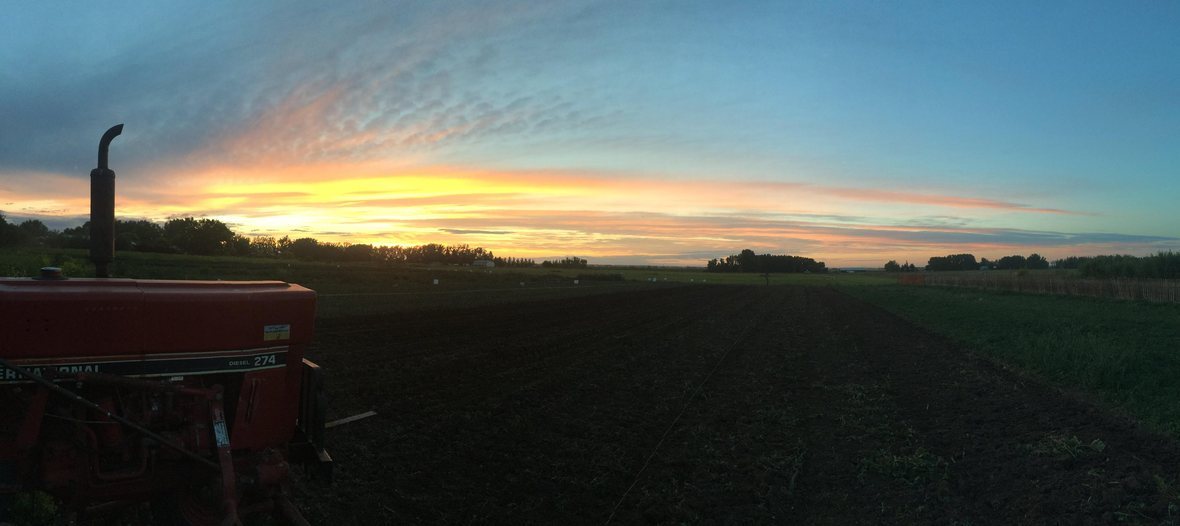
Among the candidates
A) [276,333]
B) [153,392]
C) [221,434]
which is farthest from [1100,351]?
[153,392]

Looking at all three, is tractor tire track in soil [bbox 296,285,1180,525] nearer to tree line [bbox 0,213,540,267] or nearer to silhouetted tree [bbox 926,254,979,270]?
tree line [bbox 0,213,540,267]

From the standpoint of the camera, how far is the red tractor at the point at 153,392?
3088 millimetres

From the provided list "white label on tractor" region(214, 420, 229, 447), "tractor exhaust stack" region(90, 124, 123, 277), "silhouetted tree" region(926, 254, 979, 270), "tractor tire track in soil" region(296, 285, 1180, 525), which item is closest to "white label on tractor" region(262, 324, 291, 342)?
"white label on tractor" region(214, 420, 229, 447)

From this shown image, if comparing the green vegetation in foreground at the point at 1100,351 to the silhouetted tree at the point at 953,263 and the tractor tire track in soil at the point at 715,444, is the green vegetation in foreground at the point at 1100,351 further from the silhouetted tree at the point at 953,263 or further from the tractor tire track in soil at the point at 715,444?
the silhouetted tree at the point at 953,263

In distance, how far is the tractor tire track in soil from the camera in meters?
5.08

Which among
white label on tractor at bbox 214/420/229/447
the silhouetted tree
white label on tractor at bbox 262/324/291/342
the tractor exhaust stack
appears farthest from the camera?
the silhouetted tree

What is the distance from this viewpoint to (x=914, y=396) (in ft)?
32.1

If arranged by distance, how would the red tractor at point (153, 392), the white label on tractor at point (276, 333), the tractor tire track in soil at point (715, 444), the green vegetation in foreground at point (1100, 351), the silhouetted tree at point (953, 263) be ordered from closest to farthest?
the red tractor at point (153, 392) < the white label on tractor at point (276, 333) < the tractor tire track in soil at point (715, 444) < the green vegetation in foreground at point (1100, 351) < the silhouetted tree at point (953, 263)

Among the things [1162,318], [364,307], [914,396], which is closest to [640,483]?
[914,396]

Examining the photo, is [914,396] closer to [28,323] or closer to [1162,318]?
[28,323]

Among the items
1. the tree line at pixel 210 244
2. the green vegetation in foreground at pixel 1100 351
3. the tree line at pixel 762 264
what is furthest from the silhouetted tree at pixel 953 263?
the green vegetation in foreground at pixel 1100 351

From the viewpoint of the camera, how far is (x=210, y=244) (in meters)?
25.5

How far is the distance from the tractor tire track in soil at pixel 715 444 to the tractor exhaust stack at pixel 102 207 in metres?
2.26

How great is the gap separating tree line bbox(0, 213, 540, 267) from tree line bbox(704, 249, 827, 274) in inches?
2073
